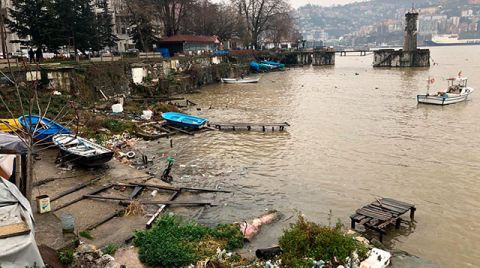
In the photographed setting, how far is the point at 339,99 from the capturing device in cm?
3953

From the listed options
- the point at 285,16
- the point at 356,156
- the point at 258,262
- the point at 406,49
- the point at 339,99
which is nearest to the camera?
the point at 258,262

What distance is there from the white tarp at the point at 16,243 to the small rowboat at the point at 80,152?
24.4ft

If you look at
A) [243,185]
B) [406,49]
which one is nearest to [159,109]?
[243,185]

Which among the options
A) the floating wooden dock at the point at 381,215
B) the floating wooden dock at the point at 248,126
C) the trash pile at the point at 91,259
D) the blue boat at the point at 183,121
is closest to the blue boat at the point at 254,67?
the floating wooden dock at the point at 248,126

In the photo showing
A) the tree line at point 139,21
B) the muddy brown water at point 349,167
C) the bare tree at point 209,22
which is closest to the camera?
the muddy brown water at point 349,167

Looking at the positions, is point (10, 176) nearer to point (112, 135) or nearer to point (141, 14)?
point (112, 135)

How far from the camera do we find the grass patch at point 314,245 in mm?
9047

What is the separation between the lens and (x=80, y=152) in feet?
53.6

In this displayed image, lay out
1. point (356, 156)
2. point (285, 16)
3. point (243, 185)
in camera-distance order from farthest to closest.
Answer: point (285, 16) → point (356, 156) → point (243, 185)

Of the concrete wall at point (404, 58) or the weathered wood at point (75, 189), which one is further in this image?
the concrete wall at point (404, 58)

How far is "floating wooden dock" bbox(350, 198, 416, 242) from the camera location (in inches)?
453

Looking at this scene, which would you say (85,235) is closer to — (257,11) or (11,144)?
(11,144)

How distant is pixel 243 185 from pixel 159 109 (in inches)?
573

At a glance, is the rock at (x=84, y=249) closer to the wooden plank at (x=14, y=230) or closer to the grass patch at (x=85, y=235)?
the grass patch at (x=85, y=235)
